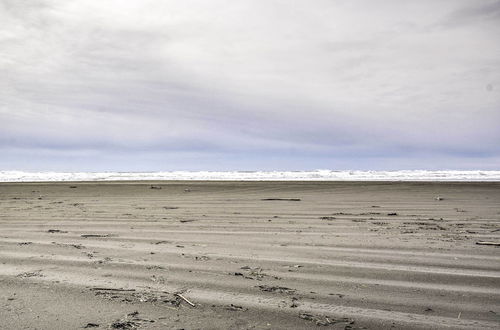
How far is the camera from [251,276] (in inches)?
123

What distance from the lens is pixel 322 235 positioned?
505 cm

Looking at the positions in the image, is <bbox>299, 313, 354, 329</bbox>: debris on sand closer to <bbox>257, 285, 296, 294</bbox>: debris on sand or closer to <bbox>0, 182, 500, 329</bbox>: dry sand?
<bbox>0, 182, 500, 329</bbox>: dry sand

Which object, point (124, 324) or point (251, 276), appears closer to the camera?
point (124, 324)

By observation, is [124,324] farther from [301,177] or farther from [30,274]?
[301,177]

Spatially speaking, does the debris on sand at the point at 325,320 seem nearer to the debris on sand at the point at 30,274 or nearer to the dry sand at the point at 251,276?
the dry sand at the point at 251,276

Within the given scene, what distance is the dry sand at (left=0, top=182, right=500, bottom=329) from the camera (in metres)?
2.26

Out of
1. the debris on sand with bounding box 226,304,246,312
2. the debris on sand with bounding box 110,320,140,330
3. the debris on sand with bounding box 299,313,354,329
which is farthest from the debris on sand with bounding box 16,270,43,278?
the debris on sand with bounding box 299,313,354,329

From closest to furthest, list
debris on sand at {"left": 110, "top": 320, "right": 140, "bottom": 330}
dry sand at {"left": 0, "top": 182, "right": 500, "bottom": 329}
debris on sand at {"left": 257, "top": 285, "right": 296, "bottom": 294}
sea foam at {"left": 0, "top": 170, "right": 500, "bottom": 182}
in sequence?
1. debris on sand at {"left": 110, "top": 320, "right": 140, "bottom": 330}
2. dry sand at {"left": 0, "top": 182, "right": 500, "bottom": 329}
3. debris on sand at {"left": 257, "top": 285, "right": 296, "bottom": 294}
4. sea foam at {"left": 0, "top": 170, "right": 500, "bottom": 182}

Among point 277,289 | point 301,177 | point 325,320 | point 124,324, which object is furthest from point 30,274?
point 301,177

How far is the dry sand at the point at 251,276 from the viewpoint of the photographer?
226 cm

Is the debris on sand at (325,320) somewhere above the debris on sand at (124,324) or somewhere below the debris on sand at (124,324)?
above

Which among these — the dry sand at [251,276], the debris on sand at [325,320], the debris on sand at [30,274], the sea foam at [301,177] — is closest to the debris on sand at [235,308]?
the dry sand at [251,276]

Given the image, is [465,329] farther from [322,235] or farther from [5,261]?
[5,261]

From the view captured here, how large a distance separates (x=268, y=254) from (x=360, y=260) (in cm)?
90
